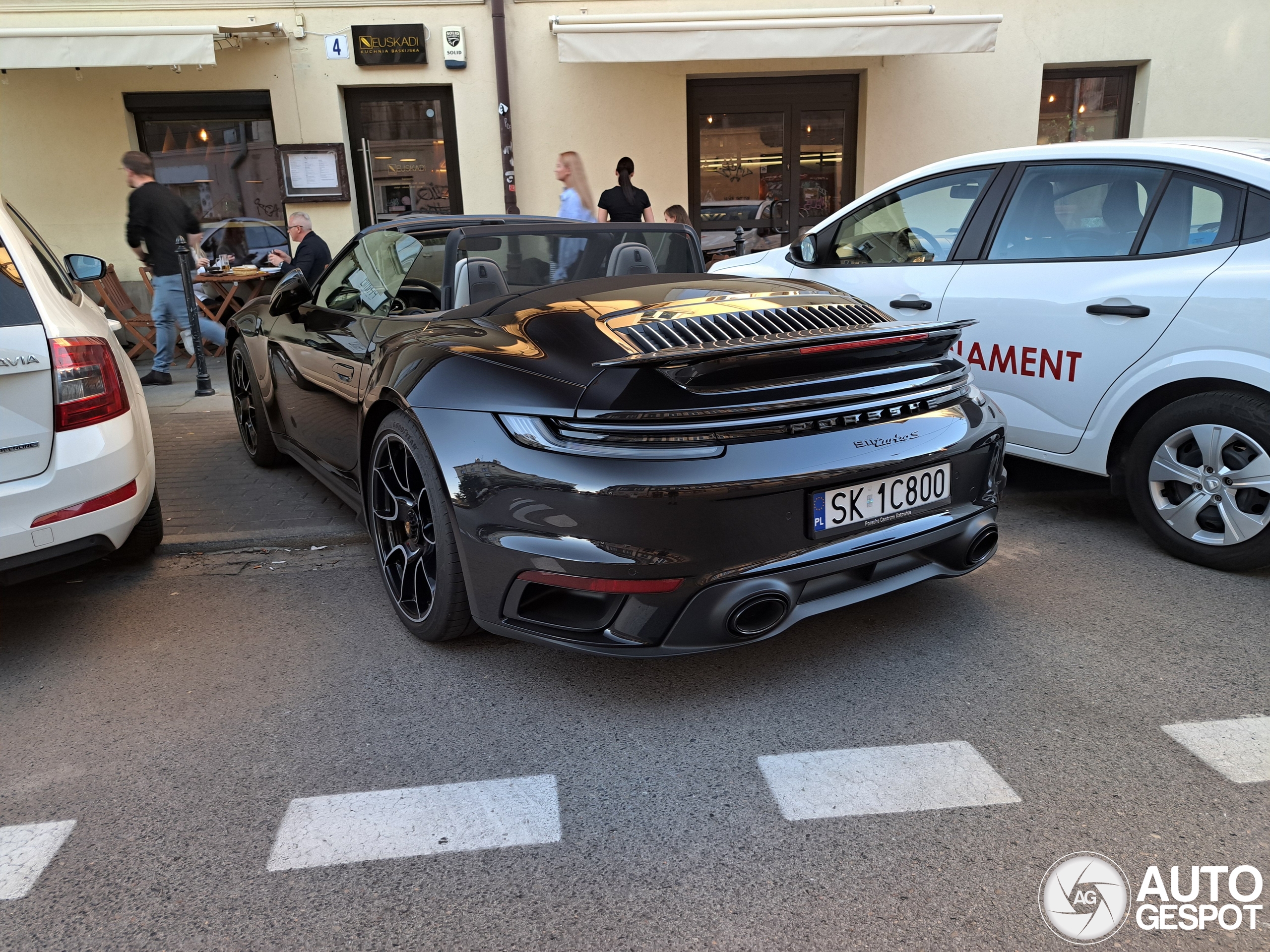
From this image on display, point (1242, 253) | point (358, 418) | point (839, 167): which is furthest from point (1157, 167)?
point (839, 167)

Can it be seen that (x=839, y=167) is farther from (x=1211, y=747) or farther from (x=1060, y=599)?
(x=1211, y=747)

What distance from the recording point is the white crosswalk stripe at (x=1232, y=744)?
2.17 meters

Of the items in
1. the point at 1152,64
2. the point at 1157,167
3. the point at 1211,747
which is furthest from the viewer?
the point at 1152,64

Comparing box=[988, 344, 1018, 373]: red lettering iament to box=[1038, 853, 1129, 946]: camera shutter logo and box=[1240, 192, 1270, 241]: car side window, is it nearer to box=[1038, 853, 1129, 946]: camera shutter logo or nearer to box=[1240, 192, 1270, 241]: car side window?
box=[1240, 192, 1270, 241]: car side window

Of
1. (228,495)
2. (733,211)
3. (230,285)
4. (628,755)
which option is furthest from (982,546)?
(230,285)

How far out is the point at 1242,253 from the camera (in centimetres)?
317

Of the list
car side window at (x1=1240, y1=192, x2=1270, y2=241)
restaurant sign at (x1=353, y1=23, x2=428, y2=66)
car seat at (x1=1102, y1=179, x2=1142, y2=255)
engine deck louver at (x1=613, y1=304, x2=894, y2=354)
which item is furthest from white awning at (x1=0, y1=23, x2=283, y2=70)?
car side window at (x1=1240, y1=192, x2=1270, y2=241)

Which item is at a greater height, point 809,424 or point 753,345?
point 753,345

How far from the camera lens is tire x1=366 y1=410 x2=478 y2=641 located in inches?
105

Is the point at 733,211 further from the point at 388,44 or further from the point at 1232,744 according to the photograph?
the point at 1232,744

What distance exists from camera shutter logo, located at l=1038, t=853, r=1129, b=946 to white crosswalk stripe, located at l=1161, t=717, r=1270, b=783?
1.75 feet

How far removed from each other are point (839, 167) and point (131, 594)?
9.46 m

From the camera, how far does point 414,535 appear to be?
2924mm

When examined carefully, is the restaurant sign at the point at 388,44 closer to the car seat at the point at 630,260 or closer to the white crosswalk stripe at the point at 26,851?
the car seat at the point at 630,260
